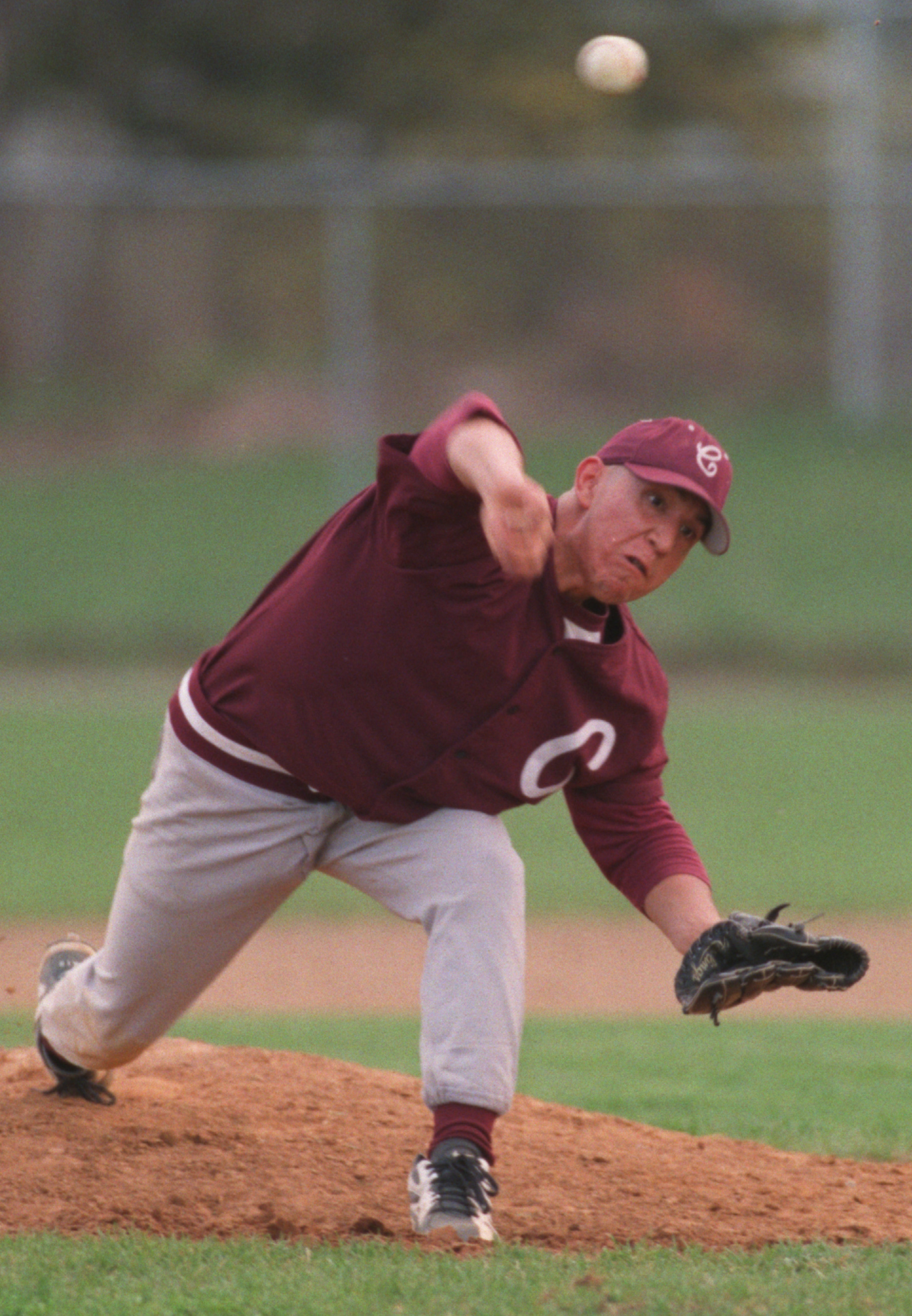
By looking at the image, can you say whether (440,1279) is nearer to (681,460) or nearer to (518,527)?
(518,527)

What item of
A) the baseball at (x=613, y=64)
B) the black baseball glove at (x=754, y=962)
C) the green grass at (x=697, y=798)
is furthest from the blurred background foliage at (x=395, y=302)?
the black baseball glove at (x=754, y=962)

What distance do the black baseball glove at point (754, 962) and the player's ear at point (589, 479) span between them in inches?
33.7

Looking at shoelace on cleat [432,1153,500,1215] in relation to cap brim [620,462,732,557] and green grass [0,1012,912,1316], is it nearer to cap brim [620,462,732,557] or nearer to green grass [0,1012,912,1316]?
green grass [0,1012,912,1316]

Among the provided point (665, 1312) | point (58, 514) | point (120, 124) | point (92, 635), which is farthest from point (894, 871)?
point (120, 124)

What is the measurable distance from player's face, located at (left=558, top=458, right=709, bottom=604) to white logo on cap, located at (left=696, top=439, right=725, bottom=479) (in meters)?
0.06

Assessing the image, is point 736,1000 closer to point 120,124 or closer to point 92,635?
point 92,635

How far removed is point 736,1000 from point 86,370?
51.4 ft

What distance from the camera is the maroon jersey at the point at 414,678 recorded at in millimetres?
3557

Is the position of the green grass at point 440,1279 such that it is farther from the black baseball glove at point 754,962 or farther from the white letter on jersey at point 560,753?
the white letter on jersey at point 560,753

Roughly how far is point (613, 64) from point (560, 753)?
9.10 ft

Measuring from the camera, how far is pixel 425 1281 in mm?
3184

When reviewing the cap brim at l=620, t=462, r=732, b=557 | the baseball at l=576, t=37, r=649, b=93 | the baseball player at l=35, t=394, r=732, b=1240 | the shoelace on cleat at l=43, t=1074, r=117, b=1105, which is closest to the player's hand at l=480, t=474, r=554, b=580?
the baseball player at l=35, t=394, r=732, b=1240

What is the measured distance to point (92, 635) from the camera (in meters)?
15.6

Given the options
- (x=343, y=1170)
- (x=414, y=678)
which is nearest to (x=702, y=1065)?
(x=343, y=1170)
